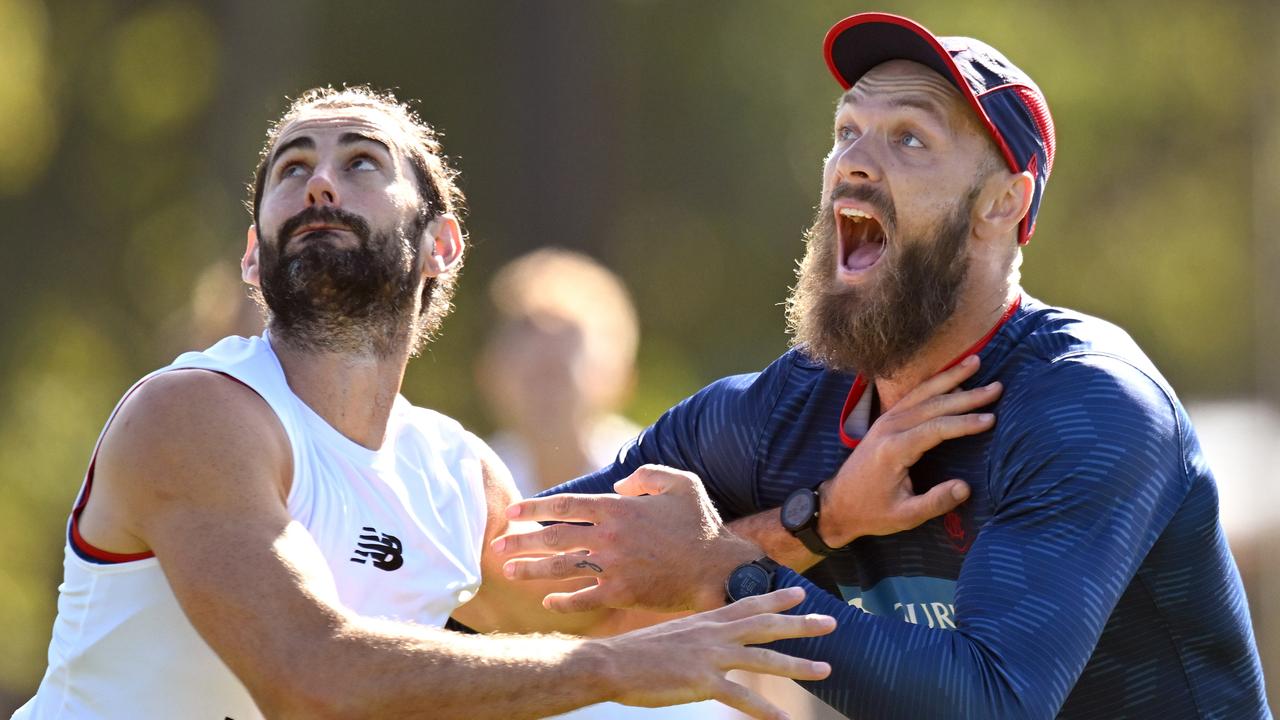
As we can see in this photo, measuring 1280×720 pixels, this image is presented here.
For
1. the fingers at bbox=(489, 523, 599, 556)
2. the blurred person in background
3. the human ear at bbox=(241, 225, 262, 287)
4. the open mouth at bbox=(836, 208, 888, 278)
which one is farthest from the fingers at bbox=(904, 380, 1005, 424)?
the blurred person in background

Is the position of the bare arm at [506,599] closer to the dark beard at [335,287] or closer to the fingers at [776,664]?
the dark beard at [335,287]

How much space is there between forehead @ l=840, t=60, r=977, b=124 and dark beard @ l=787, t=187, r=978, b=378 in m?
0.21

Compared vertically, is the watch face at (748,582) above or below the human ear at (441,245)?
below

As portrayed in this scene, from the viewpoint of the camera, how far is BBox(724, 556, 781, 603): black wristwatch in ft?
12.3

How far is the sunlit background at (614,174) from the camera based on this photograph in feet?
40.1

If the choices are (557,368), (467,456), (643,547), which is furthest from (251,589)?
(557,368)

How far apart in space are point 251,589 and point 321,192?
3.81 feet

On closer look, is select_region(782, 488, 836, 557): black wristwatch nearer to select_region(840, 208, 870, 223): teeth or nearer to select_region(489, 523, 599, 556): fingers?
select_region(489, 523, 599, 556): fingers

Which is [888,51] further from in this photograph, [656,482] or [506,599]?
[506,599]

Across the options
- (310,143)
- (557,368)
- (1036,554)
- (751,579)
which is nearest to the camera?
(1036,554)

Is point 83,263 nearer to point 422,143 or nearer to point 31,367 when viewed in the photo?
point 31,367

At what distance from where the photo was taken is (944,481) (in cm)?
400

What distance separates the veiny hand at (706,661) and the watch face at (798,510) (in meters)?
0.67

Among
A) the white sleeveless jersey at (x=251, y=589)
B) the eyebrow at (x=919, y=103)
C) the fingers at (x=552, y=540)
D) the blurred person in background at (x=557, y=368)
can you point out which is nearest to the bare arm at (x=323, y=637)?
the white sleeveless jersey at (x=251, y=589)
